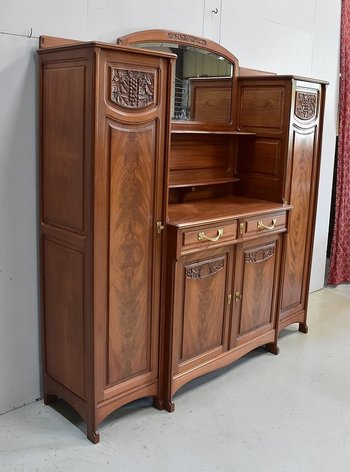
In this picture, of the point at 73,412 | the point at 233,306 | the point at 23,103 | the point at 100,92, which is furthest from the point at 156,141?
the point at 73,412

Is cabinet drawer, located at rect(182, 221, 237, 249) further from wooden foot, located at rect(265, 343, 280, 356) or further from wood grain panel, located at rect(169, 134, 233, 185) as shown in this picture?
wooden foot, located at rect(265, 343, 280, 356)

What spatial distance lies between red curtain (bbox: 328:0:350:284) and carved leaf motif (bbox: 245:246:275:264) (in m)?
1.61

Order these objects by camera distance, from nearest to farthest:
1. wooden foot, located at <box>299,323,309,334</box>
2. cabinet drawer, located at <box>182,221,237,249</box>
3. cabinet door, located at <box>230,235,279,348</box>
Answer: cabinet drawer, located at <box>182,221,237,249</box>, cabinet door, located at <box>230,235,279,348</box>, wooden foot, located at <box>299,323,309,334</box>

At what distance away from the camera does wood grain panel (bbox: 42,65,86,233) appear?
226 centimetres

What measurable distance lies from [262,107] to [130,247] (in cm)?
147

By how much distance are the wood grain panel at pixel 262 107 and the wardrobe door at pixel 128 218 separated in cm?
109

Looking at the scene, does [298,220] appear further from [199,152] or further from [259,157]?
[199,152]

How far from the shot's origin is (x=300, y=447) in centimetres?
249

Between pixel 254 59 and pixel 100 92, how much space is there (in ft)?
5.74

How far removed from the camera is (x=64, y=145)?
7.73ft

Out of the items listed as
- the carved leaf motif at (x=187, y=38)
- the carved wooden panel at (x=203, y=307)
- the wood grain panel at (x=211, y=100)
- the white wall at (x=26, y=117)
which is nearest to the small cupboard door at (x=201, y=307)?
the carved wooden panel at (x=203, y=307)

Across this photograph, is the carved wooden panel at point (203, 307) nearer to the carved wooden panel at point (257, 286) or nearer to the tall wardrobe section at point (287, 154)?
the carved wooden panel at point (257, 286)

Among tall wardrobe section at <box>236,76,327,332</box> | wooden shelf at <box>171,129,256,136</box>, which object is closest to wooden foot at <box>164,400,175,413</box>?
tall wardrobe section at <box>236,76,327,332</box>

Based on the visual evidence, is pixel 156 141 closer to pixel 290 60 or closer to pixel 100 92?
pixel 100 92
